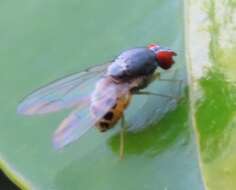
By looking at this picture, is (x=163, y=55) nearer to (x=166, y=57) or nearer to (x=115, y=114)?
(x=166, y=57)

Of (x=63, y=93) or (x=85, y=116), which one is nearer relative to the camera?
(x=85, y=116)

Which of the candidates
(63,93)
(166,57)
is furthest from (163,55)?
(63,93)

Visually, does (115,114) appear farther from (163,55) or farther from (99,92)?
(163,55)

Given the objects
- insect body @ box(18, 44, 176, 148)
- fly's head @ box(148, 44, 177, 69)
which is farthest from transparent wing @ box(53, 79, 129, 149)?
fly's head @ box(148, 44, 177, 69)

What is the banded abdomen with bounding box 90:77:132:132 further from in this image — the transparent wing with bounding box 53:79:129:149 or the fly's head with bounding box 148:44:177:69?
the fly's head with bounding box 148:44:177:69

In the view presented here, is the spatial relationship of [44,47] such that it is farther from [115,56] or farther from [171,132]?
[171,132]
